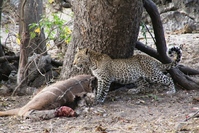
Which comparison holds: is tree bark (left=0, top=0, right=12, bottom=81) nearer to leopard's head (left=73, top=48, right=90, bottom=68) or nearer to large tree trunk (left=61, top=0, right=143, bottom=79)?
large tree trunk (left=61, top=0, right=143, bottom=79)

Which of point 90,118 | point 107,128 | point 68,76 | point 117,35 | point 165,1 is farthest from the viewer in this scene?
point 165,1

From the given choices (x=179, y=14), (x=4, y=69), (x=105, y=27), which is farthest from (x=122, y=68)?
(x=179, y=14)

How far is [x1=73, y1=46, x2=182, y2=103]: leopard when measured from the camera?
8.09 m

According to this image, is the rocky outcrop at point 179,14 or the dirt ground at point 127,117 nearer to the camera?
the dirt ground at point 127,117

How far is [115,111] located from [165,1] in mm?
11438

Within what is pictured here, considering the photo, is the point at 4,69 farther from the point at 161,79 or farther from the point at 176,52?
the point at 176,52

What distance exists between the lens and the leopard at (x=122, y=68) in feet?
26.5

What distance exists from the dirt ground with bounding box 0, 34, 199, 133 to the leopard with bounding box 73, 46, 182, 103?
0.26 meters

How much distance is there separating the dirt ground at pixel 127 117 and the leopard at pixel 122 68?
26cm

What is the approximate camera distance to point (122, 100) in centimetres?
786

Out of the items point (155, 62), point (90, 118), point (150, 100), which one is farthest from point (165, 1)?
point (90, 118)

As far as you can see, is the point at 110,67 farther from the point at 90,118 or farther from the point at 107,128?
the point at 107,128

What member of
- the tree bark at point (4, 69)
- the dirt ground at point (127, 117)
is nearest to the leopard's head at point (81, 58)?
the dirt ground at point (127, 117)

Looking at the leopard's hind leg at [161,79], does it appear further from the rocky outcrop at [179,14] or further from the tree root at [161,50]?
the rocky outcrop at [179,14]
